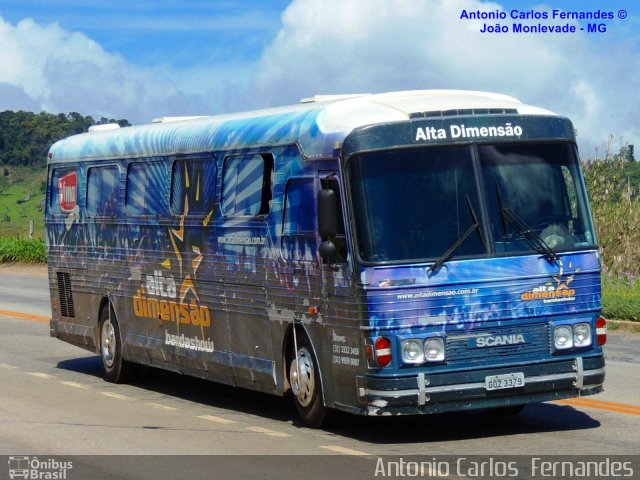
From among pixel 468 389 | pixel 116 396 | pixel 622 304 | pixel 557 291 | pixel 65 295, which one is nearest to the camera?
pixel 468 389

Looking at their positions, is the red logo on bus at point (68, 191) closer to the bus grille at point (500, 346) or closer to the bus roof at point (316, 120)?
the bus roof at point (316, 120)

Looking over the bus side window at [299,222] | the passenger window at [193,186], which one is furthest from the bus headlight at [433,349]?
the passenger window at [193,186]

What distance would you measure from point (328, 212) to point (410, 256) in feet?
2.55

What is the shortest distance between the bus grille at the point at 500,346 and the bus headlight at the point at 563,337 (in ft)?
0.26

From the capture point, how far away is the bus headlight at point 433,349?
1055 centimetres

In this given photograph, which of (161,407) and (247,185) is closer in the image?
(247,185)

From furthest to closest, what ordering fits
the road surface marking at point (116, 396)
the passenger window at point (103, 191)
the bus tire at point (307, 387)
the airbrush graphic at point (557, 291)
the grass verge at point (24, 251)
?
the grass verge at point (24, 251) → the passenger window at point (103, 191) → the road surface marking at point (116, 396) → the bus tire at point (307, 387) → the airbrush graphic at point (557, 291)

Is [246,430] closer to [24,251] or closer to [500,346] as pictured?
[500,346]

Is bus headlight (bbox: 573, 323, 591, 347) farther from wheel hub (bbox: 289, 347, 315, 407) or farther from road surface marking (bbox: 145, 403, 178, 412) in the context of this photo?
road surface marking (bbox: 145, 403, 178, 412)

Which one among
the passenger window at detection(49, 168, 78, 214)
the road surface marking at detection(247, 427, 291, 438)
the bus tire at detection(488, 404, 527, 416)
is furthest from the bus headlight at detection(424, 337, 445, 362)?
the passenger window at detection(49, 168, 78, 214)

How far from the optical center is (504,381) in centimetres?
1075

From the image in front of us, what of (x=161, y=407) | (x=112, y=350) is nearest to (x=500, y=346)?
(x=161, y=407)

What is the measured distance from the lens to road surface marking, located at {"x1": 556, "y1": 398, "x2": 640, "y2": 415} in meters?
12.3

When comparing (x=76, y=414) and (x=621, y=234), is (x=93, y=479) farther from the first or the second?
(x=621, y=234)
